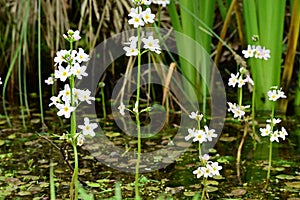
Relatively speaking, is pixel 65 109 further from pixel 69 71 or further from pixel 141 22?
pixel 141 22

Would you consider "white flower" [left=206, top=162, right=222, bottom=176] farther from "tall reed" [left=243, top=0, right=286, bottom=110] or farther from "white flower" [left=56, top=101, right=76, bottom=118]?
"tall reed" [left=243, top=0, right=286, bottom=110]

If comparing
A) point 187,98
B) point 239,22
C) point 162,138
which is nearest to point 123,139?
point 162,138

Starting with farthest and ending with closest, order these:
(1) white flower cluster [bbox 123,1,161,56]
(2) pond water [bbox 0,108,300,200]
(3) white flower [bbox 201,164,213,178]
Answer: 1. (2) pond water [bbox 0,108,300,200]
2. (3) white flower [bbox 201,164,213,178]
3. (1) white flower cluster [bbox 123,1,161,56]

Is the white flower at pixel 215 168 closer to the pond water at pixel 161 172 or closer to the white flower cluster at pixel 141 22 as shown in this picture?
the pond water at pixel 161 172

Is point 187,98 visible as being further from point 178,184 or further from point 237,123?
point 178,184

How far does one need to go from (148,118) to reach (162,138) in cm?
29

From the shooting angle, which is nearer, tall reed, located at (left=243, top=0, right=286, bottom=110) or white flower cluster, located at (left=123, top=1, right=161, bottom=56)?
white flower cluster, located at (left=123, top=1, right=161, bottom=56)

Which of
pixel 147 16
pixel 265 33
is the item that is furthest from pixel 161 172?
pixel 265 33

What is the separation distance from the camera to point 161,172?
2145 millimetres

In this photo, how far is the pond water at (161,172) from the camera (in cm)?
193

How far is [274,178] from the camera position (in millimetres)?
2049

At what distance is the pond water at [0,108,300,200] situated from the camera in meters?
1.93

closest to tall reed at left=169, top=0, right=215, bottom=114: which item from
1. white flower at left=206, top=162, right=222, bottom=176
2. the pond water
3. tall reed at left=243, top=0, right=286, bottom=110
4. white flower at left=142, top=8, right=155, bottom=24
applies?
tall reed at left=243, top=0, right=286, bottom=110

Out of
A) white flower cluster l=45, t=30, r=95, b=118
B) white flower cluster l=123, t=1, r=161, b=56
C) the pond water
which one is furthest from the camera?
the pond water
